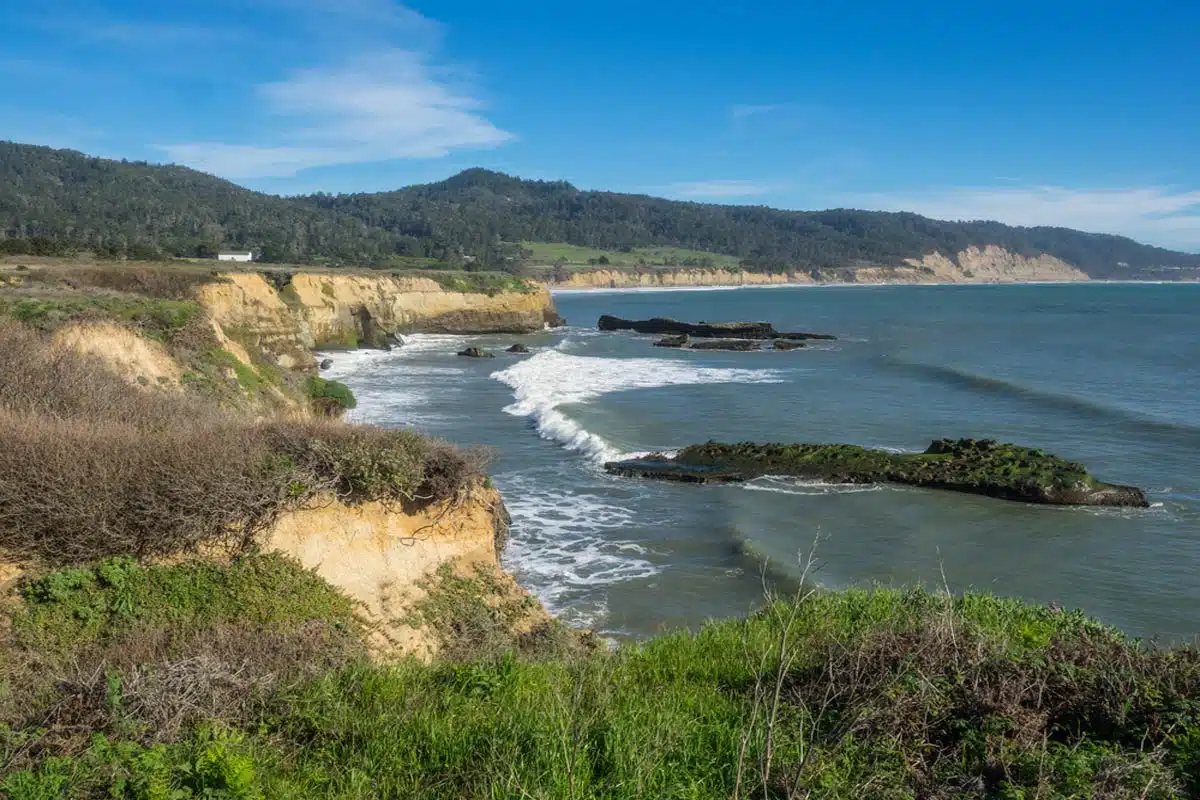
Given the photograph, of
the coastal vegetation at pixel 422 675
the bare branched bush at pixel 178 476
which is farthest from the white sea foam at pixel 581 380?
the coastal vegetation at pixel 422 675

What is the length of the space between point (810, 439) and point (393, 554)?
19172mm

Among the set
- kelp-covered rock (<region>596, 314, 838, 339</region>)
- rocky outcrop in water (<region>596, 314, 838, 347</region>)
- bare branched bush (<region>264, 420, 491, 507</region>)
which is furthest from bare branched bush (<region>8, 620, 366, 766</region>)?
kelp-covered rock (<region>596, 314, 838, 339</region>)

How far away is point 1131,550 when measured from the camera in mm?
16625

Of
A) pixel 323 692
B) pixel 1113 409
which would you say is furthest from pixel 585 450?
pixel 1113 409

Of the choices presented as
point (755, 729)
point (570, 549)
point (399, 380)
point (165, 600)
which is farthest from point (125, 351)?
point (399, 380)

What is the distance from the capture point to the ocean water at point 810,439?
14.8 m

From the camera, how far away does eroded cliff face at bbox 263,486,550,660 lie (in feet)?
30.3

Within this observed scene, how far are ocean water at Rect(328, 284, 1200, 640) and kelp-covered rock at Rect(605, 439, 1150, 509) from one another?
1.89ft

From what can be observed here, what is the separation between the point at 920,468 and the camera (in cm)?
2159

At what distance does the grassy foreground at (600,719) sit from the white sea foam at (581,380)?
55.8 feet

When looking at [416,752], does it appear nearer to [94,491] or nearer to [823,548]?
[94,491]

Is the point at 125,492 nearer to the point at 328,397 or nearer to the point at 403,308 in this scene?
the point at 328,397

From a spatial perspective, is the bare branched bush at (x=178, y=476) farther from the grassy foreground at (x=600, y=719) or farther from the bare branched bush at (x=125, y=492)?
the grassy foreground at (x=600, y=719)

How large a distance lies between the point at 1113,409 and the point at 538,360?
28.6m
